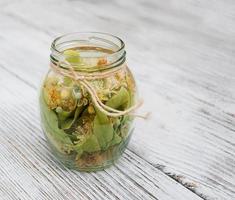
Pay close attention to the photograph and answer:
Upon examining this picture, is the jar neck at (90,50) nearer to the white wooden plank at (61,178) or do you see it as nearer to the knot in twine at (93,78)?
the knot in twine at (93,78)

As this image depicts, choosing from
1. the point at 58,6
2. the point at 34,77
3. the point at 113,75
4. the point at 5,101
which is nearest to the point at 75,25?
the point at 58,6

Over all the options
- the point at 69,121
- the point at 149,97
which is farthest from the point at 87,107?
the point at 149,97

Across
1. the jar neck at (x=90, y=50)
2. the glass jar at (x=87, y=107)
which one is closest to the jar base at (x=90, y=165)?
the glass jar at (x=87, y=107)

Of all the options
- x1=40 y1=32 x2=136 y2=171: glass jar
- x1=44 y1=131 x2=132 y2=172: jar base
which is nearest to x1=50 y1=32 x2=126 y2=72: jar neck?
x1=40 y1=32 x2=136 y2=171: glass jar

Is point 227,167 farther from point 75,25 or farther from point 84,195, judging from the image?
point 75,25

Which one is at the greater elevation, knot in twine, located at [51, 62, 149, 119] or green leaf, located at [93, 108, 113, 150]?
knot in twine, located at [51, 62, 149, 119]

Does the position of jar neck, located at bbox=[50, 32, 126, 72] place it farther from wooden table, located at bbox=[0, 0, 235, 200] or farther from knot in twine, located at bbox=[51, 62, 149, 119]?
wooden table, located at bbox=[0, 0, 235, 200]

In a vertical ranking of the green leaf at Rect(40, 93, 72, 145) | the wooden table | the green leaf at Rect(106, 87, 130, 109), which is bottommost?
the wooden table
